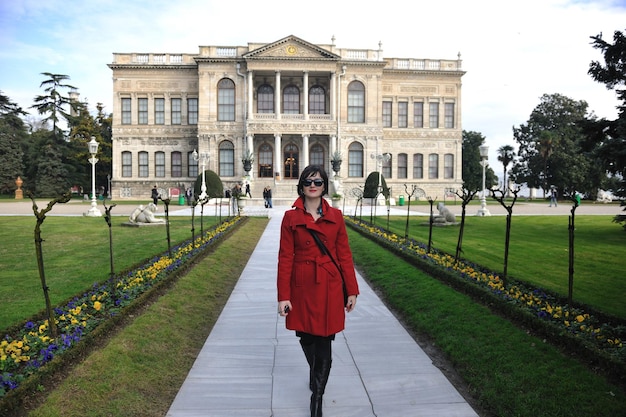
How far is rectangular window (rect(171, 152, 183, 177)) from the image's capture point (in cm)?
5319

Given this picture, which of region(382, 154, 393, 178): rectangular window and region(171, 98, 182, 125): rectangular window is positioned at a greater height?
region(171, 98, 182, 125): rectangular window

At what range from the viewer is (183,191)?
52.6 meters

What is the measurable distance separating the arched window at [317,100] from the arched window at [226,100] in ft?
26.6

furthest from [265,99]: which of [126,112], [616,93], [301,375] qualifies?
[301,375]

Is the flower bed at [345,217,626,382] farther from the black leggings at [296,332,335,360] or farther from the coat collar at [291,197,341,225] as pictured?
the coat collar at [291,197,341,225]

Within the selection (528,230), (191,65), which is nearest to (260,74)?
(191,65)

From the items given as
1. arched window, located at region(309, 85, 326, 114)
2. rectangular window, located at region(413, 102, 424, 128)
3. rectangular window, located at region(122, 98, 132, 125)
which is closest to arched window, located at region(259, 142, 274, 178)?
arched window, located at region(309, 85, 326, 114)

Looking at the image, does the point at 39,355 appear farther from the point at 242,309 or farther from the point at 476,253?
the point at 476,253

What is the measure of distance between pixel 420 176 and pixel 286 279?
2062 inches

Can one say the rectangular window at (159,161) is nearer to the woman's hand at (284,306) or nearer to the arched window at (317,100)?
the arched window at (317,100)

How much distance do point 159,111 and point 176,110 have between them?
180cm

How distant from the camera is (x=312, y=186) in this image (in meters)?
4.53

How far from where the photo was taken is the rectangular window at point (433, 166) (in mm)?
55219

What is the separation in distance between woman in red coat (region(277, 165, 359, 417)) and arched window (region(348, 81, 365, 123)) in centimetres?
4857
